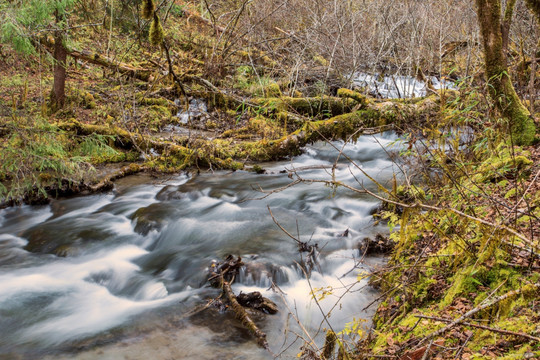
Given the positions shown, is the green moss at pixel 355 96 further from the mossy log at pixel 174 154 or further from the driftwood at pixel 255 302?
the driftwood at pixel 255 302

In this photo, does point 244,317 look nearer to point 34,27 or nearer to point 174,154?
point 174,154

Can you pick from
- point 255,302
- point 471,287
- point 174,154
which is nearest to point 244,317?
point 255,302

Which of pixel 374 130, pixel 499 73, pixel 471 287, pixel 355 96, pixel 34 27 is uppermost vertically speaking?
pixel 34 27

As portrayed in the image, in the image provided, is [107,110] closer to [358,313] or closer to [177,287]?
[177,287]

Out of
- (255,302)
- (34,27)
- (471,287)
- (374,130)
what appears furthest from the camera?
(374,130)

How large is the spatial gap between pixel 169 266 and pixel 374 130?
16.1ft

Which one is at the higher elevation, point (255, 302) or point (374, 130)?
point (374, 130)

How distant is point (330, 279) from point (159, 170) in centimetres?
527

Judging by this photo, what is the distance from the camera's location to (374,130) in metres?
8.26

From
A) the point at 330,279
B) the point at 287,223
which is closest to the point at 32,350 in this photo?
the point at 330,279

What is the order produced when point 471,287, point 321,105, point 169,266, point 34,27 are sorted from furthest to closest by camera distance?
point 321,105
point 34,27
point 169,266
point 471,287

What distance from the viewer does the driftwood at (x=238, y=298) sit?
13.5 feet

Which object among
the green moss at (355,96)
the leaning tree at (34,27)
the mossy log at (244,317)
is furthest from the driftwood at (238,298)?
the green moss at (355,96)

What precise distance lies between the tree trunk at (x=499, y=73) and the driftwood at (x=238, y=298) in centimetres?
332
